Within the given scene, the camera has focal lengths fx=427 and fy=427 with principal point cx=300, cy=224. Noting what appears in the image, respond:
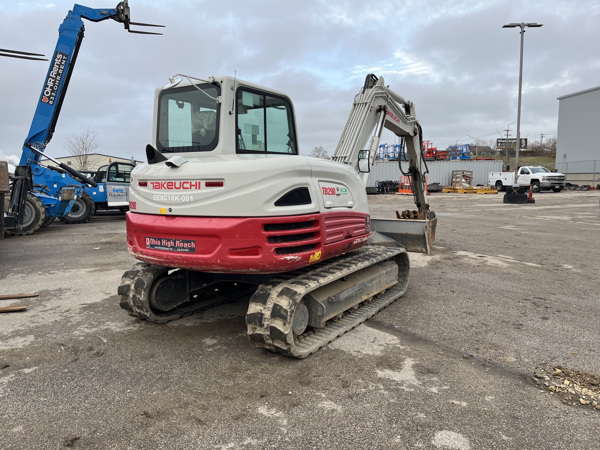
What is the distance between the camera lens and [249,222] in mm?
3848

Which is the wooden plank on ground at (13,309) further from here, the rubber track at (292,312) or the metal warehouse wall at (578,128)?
the metal warehouse wall at (578,128)

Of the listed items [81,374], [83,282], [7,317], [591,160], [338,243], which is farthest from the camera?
[591,160]

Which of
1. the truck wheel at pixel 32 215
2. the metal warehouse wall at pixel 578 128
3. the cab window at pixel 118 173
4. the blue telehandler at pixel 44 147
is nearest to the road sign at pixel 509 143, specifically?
the metal warehouse wall at pixel 578 128

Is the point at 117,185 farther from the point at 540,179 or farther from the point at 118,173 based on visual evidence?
the point at 540,179

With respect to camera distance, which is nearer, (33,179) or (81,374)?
(81,374)

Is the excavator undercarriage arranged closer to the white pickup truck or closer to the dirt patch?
the dirt patch

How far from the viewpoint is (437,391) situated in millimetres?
3473

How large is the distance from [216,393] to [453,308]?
3457 mm

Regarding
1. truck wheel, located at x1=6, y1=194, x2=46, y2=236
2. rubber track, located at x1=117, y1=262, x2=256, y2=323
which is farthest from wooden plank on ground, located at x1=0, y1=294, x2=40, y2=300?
truck wheel, located at x1=6, y1=194, x2=46, y2=236

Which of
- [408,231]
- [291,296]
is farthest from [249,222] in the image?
[408,231]

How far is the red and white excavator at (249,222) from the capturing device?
391 cm

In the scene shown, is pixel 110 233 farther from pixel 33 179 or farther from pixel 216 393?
pixel 216 393

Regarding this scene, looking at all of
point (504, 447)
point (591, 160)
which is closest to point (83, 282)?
point (504, 447)

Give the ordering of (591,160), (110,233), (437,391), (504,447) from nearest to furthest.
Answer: (504,447)
(437,391)
(110,233)
(591,160)
